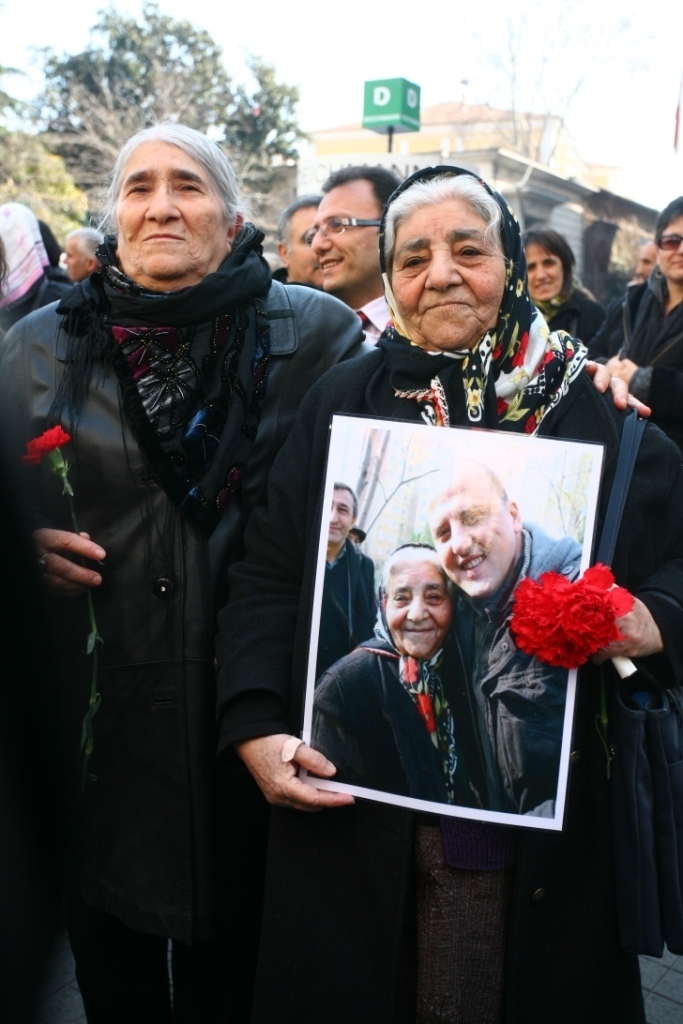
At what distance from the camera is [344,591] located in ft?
6.00

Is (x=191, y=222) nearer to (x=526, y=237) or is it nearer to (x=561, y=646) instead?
(x=561, y=646)

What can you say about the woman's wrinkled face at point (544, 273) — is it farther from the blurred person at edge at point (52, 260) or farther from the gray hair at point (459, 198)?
the gray hair at point (459, 198)

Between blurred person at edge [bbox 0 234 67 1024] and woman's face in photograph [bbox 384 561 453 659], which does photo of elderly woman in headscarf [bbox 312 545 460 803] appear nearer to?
woman's face in photograph [bbox 384 561 453 659]

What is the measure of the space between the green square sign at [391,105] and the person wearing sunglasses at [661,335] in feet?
14.8

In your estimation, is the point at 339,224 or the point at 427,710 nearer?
the point at 427,710

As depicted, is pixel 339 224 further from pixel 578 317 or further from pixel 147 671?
pixel 578 317

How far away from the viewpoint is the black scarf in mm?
2232

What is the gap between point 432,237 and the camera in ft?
6.45

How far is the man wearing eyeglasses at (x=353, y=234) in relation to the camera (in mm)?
3715

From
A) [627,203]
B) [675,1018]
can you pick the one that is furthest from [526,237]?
[627,203]

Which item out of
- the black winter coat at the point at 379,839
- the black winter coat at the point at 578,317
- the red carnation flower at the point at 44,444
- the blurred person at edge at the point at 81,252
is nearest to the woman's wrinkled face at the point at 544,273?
Answer: the black winter coat at the point at 578,317

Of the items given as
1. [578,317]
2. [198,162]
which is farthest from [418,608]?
[578,317]

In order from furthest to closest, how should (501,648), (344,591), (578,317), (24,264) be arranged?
(578,317), (24,264), (344,591), (501,648)

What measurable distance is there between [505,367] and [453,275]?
0.21 m
